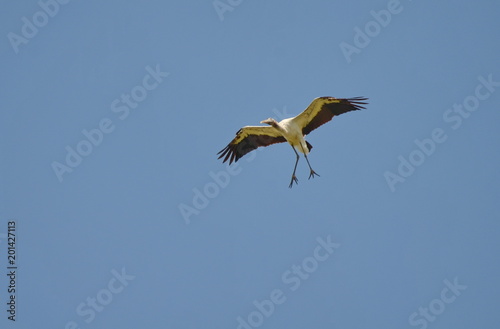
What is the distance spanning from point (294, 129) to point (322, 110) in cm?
111

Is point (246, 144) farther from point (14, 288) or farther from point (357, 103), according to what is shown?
point (14, 288)

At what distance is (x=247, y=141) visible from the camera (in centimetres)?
2583

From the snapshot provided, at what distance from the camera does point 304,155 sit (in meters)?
25.0

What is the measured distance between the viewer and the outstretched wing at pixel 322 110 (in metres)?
23.6

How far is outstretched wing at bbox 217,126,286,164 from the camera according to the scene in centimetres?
2555

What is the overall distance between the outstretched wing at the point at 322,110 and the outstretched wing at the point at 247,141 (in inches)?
49.7

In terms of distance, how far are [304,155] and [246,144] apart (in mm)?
2113

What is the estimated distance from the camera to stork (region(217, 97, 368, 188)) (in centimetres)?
2381

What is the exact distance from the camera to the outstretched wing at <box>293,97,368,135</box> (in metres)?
23.6

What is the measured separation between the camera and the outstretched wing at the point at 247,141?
83.8ft

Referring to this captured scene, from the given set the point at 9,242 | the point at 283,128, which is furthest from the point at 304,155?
the point at 9,242

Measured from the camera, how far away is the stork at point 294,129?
23.8 metres

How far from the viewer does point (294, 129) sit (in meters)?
24.5

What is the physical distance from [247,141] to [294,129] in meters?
2.00
